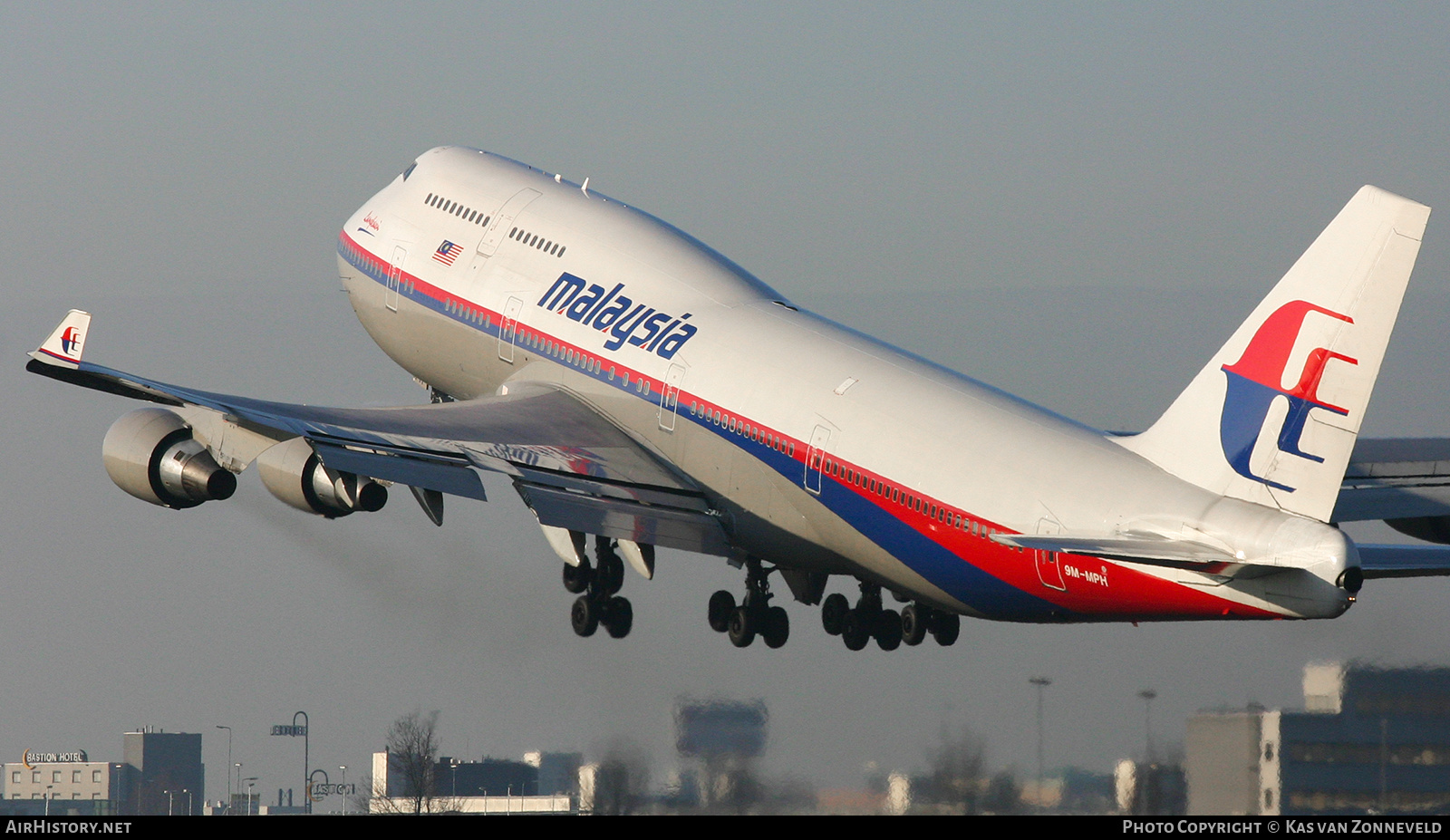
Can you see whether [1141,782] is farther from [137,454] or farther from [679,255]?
[137,454]

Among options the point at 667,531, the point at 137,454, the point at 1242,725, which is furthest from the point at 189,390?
the point at 1242,725

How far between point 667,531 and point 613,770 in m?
7.87

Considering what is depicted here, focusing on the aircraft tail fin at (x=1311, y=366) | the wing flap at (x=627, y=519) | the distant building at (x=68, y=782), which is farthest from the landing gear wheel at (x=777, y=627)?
the distant building at (x=68, y=782)

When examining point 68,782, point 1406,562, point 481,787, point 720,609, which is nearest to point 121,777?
point 68,782

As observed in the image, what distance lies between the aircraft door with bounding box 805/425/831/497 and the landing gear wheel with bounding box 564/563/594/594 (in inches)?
261

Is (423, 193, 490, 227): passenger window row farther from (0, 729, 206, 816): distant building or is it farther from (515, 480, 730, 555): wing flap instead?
(0, 729, 206, 816): distant building

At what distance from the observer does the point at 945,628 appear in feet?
123

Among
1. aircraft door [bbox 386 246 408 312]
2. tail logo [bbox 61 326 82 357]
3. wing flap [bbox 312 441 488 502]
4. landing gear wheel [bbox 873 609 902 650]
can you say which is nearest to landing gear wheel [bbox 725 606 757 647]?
landing gear wheel [bbox 873 609 902 650]

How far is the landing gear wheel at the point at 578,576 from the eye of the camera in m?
36.8

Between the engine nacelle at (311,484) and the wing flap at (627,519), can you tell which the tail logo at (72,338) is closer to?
the engine nacelle at (311,484)

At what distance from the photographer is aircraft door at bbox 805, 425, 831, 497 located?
103 ft

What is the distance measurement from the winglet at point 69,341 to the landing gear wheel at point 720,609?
502 inches

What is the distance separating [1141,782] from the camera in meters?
36.2

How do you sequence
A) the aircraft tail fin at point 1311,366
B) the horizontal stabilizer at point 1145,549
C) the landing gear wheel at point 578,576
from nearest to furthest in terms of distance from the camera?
the aircraft tail fin at point 1311,366 → the horizontal stabilizer at point 1145,549 → the landing gear wheel at point 578,576
